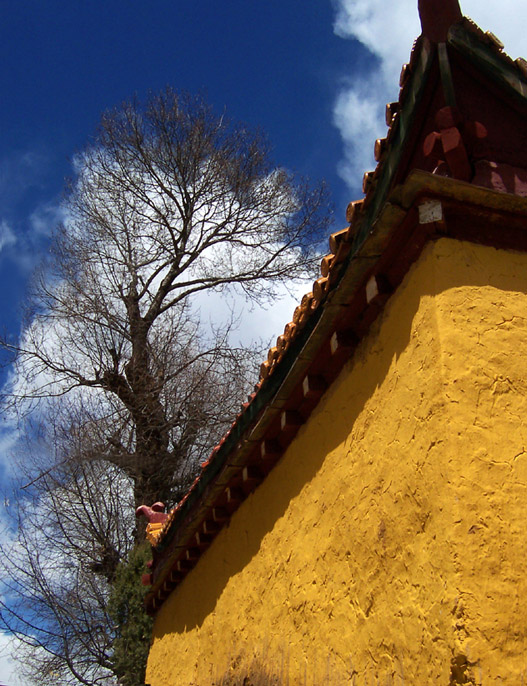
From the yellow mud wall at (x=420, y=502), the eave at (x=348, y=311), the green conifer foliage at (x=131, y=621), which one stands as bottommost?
the yellow mud wall at (x=420, y=502)

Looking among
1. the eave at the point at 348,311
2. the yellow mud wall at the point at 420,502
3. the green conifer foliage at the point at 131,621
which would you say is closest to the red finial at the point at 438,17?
the eave at the point at 348,311

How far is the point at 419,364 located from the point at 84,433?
11.5m

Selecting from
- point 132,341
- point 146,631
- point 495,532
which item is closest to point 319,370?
point 495,532

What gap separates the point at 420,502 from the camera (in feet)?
7.91

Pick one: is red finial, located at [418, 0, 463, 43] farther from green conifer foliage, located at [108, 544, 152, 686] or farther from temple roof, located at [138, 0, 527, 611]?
green conifer foliage, located at [108, 544, 152, 686]

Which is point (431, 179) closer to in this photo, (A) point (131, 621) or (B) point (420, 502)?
(B) point (420, 502)

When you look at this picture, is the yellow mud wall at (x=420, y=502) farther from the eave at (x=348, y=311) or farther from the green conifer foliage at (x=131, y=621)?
the green conifer foliage at (x=131, y=621)

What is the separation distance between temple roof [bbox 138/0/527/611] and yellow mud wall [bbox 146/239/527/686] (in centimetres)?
10

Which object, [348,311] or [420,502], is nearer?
[420,502]

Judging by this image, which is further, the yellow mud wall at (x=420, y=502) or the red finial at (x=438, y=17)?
the red finial at (x=438, y=17)

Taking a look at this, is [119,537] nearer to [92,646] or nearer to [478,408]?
[92,646]

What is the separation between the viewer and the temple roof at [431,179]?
107 inches

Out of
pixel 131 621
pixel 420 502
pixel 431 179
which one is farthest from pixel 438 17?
pixel 131 621

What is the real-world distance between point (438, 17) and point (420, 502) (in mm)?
2032
